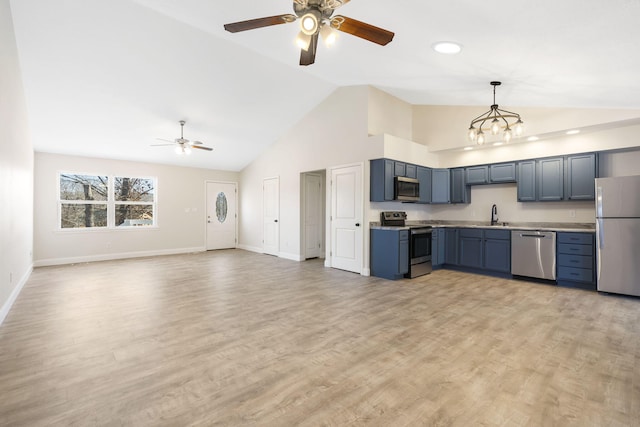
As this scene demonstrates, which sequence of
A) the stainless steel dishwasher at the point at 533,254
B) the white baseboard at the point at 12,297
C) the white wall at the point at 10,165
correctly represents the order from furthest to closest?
the stainless steel dishwasher at the point at 533,254
the white baseboard at the point at 12,297
the white wall at the point at 10,165

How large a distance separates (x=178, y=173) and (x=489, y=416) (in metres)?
8.52

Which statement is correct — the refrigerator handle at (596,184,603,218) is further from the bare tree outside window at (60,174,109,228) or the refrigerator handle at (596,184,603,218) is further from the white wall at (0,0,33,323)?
the bare tree outside window at (60,174,109,228)

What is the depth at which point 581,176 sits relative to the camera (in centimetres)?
480

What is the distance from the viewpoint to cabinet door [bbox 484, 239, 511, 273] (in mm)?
5273

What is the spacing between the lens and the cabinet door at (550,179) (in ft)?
16.4

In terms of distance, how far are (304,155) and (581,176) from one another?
5026 millimetres

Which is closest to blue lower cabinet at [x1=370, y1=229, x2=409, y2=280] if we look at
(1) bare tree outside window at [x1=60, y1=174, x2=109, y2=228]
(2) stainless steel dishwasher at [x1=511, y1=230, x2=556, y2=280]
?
(2) stainless steel dishwasher at [x1=511, y1=230, x2=556, y2=280]

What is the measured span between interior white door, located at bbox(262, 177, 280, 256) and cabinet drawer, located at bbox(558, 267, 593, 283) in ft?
18.7

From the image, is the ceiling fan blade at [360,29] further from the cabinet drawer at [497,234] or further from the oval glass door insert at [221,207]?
the oval glass door insert at [221,207]

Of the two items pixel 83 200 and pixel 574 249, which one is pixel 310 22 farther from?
pixel 83 200

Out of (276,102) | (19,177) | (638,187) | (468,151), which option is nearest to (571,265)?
(638,187)

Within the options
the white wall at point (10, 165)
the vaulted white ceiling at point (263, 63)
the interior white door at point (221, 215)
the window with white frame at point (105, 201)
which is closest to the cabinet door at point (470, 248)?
the vaulted white ceiling at point (263, 63)

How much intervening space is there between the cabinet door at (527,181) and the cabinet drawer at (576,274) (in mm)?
1276

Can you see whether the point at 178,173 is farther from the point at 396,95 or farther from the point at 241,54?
the point at 396,95
